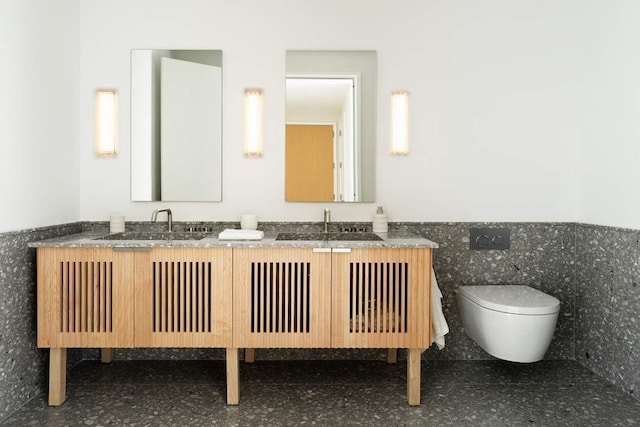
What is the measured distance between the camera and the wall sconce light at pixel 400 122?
2709mm

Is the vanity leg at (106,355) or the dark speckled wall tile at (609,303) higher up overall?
the dark speckled wall tile at (609,303)

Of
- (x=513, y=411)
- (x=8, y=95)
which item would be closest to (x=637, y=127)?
(x=513, y=411)

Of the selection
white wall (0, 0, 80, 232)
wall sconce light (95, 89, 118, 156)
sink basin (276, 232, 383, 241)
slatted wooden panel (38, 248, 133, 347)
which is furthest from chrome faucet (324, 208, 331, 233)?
white wall (0, 0, 80, 232)

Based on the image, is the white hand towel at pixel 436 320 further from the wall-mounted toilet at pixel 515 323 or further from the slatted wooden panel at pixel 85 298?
the slatted wooden panel at pixel 85 298

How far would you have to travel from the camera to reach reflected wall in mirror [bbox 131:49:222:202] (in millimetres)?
2670

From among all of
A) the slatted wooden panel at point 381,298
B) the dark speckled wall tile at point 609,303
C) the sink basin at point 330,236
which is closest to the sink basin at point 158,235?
the sink basin at point 330,236

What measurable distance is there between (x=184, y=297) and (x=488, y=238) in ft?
5.93

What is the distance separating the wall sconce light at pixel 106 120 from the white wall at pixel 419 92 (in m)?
0.06

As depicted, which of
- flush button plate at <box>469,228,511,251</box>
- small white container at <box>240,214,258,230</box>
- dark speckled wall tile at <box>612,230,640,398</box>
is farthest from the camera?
flush button plate at <box>469,228,511,251</box>

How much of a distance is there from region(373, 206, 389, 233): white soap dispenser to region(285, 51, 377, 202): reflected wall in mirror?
Result: 14 centimetres

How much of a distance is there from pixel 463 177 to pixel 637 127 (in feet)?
2.94

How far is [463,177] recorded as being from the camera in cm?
273

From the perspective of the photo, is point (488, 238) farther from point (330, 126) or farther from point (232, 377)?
point (232, 377)

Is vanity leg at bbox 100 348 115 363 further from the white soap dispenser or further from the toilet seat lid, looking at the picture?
the toilet seat lid
